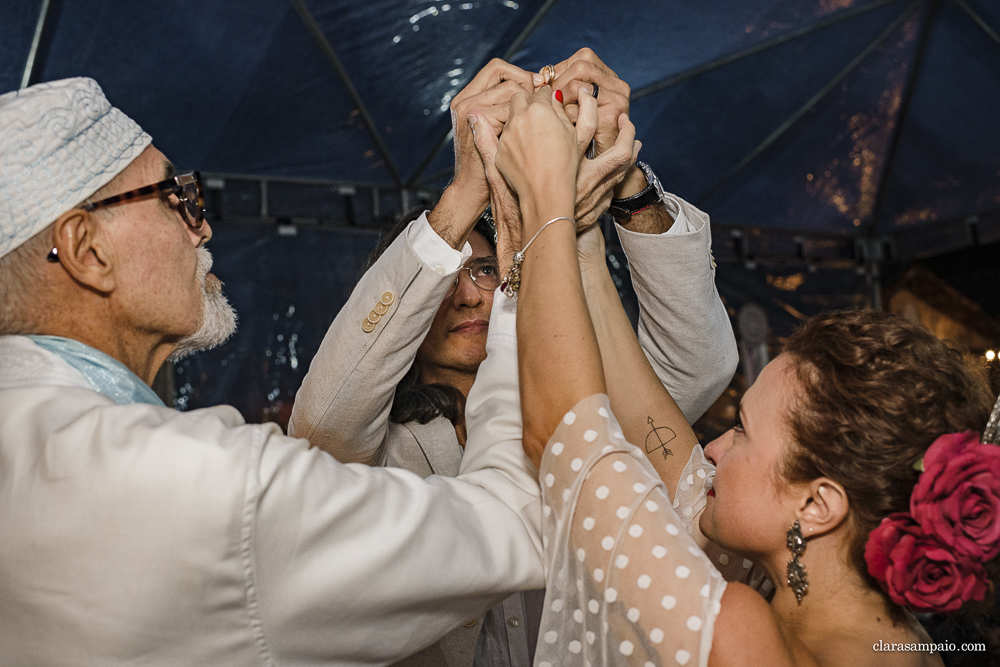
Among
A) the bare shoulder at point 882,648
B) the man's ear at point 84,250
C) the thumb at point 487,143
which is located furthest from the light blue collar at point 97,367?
the bare shoulder at point 882,648

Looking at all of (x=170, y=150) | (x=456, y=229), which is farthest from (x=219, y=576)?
(x=170, y=150)

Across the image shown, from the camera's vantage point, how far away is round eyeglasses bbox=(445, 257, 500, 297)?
2463 mm

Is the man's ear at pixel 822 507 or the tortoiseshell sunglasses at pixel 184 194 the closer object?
the man's ear at pixel 822 507

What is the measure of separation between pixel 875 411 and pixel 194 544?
3.43ft

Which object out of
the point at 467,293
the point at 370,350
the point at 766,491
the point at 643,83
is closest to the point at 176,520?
the point at 370,350

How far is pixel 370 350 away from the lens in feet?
5.50

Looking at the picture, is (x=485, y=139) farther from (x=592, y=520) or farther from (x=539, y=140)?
(x=592, y=520)

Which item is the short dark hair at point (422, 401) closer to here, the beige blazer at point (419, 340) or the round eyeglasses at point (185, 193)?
the beige blazer at point (419, 340)

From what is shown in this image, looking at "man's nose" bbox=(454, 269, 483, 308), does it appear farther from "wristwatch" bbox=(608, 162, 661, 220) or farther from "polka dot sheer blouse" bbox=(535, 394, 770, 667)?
"polka dot sheer blouse" bbox=(535, 394, 770, 667)

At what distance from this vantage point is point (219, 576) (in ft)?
3.41

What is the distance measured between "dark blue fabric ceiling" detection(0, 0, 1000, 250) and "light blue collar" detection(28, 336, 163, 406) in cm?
252

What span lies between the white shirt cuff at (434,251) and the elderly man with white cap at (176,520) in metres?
0.47

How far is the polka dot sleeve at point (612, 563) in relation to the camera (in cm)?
110

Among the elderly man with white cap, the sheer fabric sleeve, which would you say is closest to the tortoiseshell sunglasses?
the elderly man with white cap
